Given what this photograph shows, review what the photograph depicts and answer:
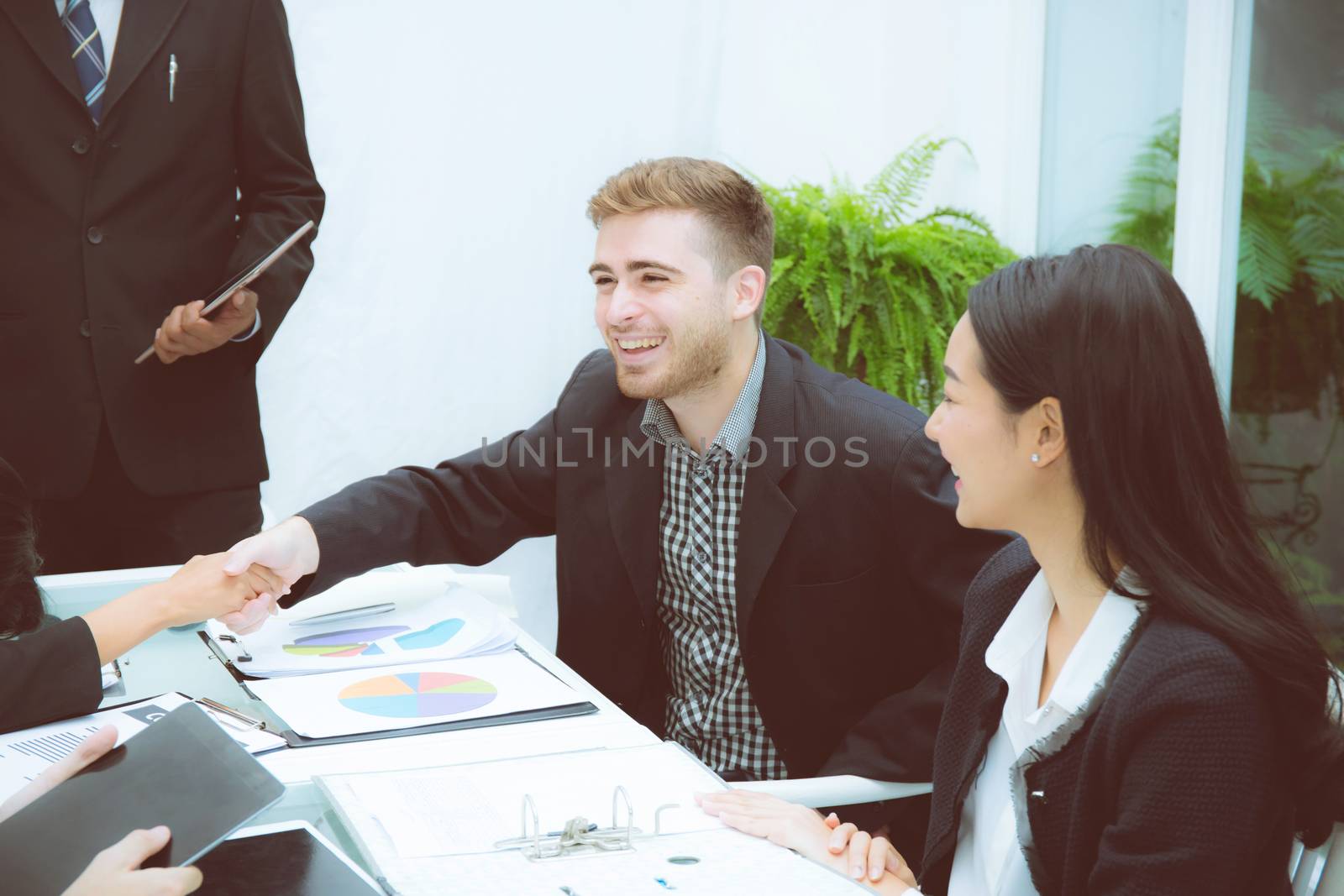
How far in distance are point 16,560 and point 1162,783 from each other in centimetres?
→ 129

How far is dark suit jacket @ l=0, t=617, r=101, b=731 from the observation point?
4.30 feet

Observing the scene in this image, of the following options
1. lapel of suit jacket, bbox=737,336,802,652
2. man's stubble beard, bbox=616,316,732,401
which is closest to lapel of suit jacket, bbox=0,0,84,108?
man's stubble beard, bbox=616,316,732,401

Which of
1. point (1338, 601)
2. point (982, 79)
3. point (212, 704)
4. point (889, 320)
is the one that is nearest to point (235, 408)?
point (212, 704)

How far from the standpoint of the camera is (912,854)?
1647 millimetres

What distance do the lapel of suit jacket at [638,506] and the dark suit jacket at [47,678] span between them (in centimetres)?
77

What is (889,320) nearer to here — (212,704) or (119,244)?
(119,244)

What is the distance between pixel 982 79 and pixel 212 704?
3143mm

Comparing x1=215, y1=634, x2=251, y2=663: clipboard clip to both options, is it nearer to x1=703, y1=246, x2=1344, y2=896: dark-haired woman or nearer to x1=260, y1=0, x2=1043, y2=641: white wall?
x1=703, y1=246, x2=1344, y2=896: dark-haired woman

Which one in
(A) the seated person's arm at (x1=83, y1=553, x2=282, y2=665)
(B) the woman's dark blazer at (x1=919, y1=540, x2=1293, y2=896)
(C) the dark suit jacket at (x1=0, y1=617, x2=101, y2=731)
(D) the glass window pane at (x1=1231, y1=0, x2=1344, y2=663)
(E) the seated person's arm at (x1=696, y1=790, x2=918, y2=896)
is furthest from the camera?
(D) the glass window pane at (x1=1231, y1=0, x2=1344, y2=663)

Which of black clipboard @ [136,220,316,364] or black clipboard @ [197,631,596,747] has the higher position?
black clipboard @ [136,220,316,364]

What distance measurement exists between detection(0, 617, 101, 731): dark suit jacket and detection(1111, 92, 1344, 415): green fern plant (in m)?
2.45

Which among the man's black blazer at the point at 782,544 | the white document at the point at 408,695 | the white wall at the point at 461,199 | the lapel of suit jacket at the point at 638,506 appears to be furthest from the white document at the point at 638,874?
the white wall at the point at 461,199

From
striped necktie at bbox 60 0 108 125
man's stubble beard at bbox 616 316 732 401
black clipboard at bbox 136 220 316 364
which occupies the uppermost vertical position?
striped necktie at bbox 60 0 108 125

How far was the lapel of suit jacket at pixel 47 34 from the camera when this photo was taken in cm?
195
